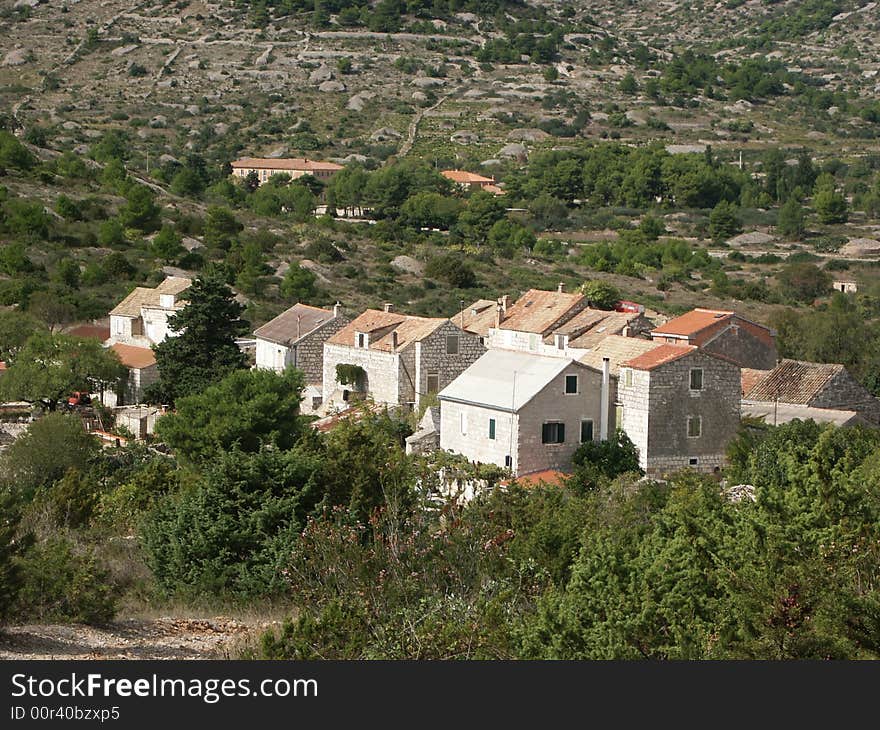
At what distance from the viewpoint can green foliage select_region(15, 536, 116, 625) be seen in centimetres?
Answer: 1608

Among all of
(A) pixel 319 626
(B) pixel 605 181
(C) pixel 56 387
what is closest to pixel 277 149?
(B) pixel 605 181

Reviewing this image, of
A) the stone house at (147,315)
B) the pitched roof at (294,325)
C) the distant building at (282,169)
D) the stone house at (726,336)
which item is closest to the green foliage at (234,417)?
the pitched roof at (294,325)

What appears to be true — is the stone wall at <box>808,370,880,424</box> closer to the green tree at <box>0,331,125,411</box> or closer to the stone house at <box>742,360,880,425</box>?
the stone house at <box>742,360,880,425</box>

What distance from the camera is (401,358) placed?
4072cm

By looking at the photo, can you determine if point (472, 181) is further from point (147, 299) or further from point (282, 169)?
point (147, 299)

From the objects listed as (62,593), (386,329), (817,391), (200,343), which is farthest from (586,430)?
(62,593)

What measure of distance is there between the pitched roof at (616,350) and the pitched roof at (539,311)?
3.97 meters

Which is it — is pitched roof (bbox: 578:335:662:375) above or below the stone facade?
above

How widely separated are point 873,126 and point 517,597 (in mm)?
119209

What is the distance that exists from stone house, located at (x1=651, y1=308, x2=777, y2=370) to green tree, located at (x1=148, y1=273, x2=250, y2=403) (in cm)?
1254

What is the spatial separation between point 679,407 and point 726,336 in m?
8.01

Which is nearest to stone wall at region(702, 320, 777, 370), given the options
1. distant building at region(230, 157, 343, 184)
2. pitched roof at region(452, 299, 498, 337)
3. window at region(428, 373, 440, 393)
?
pitched roof at region(452, 299, 498, 337)

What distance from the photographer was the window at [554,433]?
35.1 metres

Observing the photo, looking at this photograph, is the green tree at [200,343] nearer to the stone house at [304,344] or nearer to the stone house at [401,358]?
the stone house at [304,344]
